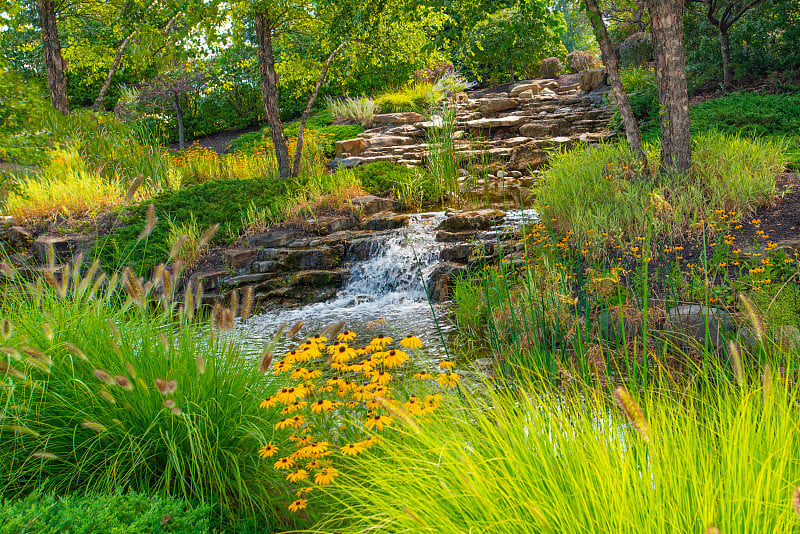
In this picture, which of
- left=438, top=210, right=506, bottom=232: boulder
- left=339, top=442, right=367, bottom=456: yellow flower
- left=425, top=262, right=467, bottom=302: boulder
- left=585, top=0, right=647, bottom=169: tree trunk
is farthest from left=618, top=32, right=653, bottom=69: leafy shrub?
left=339, top=442, right=367, bottom=456: yellow flower

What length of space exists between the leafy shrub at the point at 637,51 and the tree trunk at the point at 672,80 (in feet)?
38.8

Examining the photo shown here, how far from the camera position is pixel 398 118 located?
49.2 feet

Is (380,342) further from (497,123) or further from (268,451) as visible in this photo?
(497,123)

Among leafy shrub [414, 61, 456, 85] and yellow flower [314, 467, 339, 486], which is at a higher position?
leafy shrub [414, 61, 456, 85]

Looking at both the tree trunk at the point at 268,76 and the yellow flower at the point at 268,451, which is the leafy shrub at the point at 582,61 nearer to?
the tree trunk at the point at 268,76

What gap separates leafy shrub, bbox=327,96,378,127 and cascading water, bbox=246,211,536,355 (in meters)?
7.75

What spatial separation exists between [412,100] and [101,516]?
617 inches

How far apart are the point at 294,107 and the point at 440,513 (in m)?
18.6

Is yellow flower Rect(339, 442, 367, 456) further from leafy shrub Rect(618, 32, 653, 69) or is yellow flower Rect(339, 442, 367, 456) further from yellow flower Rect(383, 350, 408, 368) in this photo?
leafy shrub Rect(618, 32, 653, 69)

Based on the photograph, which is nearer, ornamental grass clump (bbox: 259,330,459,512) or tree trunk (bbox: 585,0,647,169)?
ornamental grass clump (bbox: 259,330,459,512)

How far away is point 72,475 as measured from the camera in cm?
236

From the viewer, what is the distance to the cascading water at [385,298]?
20.4ft

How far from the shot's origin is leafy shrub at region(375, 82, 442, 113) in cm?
1609

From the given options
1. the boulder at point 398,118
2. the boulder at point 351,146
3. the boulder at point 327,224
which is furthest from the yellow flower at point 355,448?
the boulder at point 398,118
